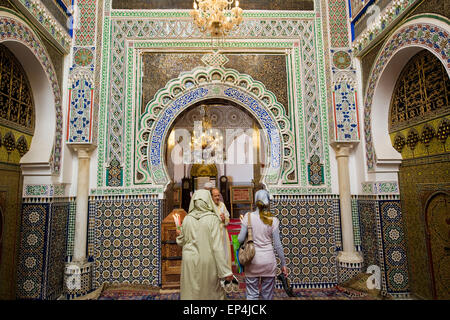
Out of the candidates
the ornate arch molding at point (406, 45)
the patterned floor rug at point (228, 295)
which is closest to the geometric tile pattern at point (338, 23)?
the ornate arch molding at point (406, 45)

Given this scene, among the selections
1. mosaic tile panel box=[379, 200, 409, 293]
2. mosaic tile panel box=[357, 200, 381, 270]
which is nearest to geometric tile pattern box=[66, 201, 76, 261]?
mosaic tile panel box=[357, 200, 381, 270]

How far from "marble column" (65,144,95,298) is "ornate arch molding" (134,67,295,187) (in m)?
0.75

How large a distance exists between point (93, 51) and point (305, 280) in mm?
4849

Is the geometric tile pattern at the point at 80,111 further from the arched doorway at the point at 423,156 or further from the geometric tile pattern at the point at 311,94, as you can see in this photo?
the arched doorway at the point at 423,156

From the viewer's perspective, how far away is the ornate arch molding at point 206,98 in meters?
4.18

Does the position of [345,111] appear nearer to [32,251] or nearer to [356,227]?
[356,227]

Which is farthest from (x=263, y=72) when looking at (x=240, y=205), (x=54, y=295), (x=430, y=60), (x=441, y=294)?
(x=240, y=205)

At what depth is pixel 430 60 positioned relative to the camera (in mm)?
3176

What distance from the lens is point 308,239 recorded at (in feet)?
13.4

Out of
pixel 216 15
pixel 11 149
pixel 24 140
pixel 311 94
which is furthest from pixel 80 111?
pixel 311 94

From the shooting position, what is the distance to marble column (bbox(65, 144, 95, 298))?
370 cm

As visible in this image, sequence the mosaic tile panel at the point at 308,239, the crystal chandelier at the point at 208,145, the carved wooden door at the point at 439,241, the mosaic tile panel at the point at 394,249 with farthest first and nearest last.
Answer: the crystal chandelier at the point at 208,145
the mosaic tile panel at the point at 308,239
the mosaic tile panel at the point at 394,249
the carved wooden door at the point at 439,241

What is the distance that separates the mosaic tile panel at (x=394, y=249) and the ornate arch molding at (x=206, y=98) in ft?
4.92

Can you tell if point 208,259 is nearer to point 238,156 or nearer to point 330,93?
point 330,93
